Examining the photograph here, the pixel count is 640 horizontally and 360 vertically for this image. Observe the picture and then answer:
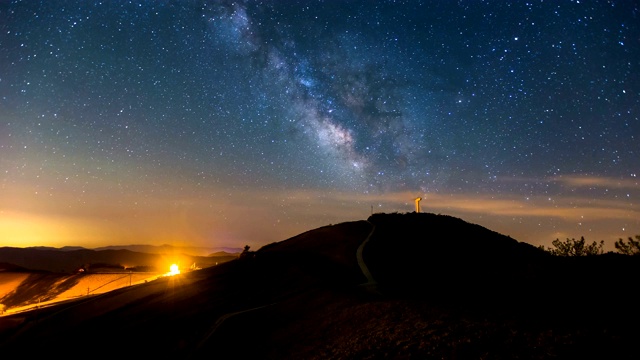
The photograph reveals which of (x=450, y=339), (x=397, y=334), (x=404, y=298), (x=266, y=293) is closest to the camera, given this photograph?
(x=450, y=339)

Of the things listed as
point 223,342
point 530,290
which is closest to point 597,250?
point 530,290

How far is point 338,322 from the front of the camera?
14.6 m

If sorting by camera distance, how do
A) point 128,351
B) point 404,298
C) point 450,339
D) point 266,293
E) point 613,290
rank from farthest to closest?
point 266,293 < point 128,351 < point 404,298 < point 613,290 < point 450,339

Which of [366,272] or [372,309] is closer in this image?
[372,309]

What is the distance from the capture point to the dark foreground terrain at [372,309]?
362 inches

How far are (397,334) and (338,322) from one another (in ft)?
12.4

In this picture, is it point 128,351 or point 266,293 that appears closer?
point 128,351

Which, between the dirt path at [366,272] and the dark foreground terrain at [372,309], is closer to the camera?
the dark foreground terrain at [372,309]

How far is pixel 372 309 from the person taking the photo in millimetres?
14695

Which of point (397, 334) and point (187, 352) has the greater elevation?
point (397, 334)

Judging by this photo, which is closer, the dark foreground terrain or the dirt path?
the dark foreground terrain

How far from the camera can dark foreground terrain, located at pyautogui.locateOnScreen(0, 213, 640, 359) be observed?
9.20m

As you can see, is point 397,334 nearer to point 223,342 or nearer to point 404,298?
point 404,298

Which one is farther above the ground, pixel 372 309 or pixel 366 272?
pixel 366 272
